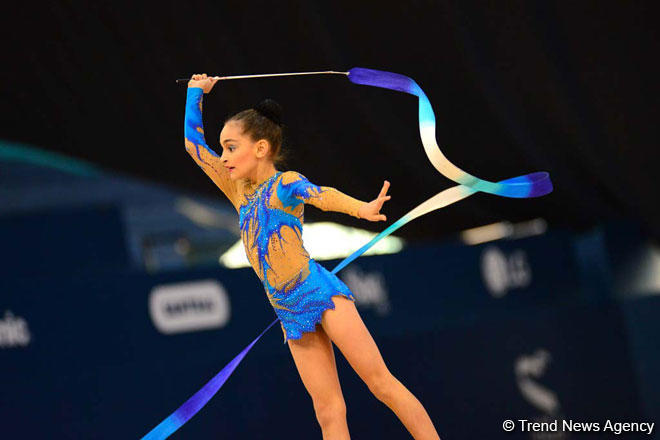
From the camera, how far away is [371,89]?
4102mm

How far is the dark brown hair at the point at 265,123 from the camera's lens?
8.41 ft

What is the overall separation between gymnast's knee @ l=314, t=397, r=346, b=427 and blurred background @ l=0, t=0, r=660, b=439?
50.6 inches

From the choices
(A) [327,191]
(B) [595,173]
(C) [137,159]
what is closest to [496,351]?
(B) [595,173]

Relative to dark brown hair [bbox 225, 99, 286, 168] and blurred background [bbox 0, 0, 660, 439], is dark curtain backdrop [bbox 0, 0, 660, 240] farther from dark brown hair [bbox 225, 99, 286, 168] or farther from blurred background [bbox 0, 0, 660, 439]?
dark brown hair [bbox 225, 99, 286, 168]

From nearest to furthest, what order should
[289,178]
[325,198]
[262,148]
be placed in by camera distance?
1. [325,198]
2. [289,178]
3. [262,148]

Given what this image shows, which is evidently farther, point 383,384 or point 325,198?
point 383,384

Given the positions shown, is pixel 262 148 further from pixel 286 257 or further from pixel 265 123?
pixel 286 257

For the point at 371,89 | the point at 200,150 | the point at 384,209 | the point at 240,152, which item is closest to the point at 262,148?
the point at 240,152

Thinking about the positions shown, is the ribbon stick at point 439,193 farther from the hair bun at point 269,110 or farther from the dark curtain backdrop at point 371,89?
the dark curtain backdrop at point 371,89

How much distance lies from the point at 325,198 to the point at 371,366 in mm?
497

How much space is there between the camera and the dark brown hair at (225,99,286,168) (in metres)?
2.56

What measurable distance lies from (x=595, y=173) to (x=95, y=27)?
2456 mm

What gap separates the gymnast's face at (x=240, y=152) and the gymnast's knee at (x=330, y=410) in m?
0.66

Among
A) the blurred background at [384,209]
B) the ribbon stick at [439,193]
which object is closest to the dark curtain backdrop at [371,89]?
the blurred background at [384,209]
